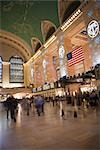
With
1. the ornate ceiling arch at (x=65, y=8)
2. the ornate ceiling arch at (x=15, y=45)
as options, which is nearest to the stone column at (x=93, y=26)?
the ornate ceiling arch at (x=65, y=8)

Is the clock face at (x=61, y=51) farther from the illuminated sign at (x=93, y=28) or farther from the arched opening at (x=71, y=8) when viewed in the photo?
the illuminated sign at (x=93, y=28)

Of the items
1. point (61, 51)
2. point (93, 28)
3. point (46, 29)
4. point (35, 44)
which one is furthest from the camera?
point (35, 44)

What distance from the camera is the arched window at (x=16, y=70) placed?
39.1 meters

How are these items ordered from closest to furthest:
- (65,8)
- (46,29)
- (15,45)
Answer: (65,8)
(46,29)
(15,45)

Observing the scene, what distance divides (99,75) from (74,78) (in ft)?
14.2

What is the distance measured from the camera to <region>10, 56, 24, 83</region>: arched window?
128 feet

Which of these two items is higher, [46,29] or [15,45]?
[15,45]

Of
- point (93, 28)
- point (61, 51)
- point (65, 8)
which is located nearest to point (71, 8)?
point (65, 8)

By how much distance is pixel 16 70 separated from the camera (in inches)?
1556

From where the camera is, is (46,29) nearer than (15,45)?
Yes

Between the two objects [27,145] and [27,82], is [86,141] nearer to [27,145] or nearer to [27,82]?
[27,145]

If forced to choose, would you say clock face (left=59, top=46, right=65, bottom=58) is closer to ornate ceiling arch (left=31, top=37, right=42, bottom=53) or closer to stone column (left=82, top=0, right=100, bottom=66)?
stone column (left=82, top=0, right=100, bottom=66)

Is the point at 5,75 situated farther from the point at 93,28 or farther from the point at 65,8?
the point at 93,28

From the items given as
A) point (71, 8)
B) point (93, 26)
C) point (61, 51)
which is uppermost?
point (71, 8)
